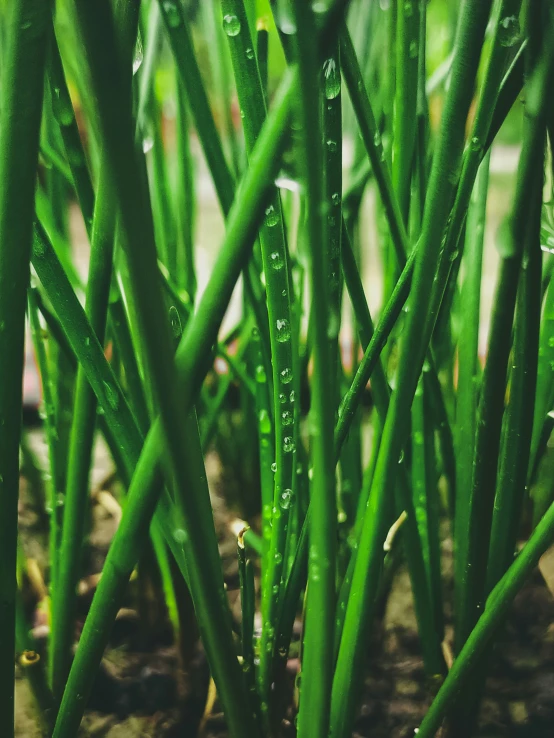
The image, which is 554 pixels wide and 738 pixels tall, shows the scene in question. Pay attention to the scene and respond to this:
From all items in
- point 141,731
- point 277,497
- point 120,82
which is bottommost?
point 141,731

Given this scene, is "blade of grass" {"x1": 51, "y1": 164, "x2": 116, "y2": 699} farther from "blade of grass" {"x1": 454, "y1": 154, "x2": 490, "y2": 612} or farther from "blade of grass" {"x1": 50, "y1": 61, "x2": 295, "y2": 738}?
"blade of grass" {"x1": 454, "y1": 154, "x2": 490, "y2": 612}

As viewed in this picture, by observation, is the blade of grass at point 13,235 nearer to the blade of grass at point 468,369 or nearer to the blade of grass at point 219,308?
the blade of grass at point 219,308

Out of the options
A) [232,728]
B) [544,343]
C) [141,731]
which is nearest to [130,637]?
[141,731]

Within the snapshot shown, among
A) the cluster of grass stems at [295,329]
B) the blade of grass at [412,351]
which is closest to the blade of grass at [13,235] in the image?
the cluster of grass stems at [295,329]

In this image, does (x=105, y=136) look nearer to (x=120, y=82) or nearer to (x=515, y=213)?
(x=120, y=82)

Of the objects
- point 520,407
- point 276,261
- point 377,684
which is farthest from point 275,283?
point 377,684

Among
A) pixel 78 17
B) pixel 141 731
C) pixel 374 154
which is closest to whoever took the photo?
pixel 78 17

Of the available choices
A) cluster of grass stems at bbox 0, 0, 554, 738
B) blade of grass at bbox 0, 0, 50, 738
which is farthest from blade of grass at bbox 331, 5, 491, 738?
blade of grass at bbox 0, 0, 50, 738
